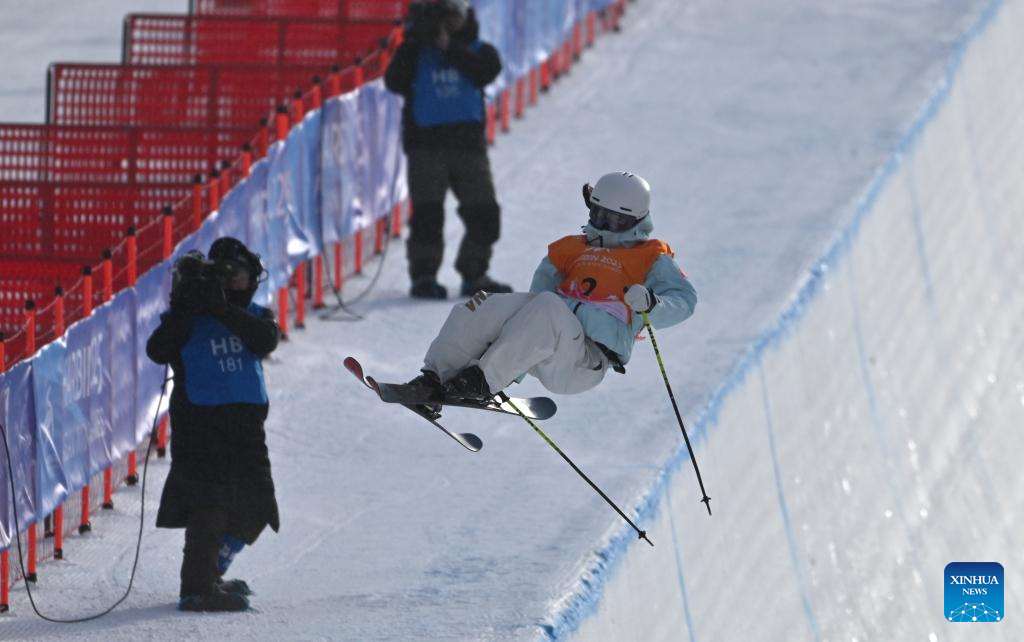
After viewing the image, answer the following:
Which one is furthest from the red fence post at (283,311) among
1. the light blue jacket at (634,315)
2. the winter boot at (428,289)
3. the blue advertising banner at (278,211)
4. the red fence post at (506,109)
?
the light blue jacket at (634,315)

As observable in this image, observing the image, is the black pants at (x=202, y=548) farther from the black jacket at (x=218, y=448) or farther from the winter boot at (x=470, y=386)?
the winter boot at (x=470, y=386)

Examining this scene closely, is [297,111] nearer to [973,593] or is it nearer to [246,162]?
[246,162]

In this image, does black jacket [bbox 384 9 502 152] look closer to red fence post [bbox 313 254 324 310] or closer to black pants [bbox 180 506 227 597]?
red fence post [bbox 313 254 324 310]

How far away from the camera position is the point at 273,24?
55.9ft

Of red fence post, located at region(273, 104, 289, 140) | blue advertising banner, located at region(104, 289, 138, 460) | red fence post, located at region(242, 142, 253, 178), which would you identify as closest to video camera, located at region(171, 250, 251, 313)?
blue advertising banner, located at region(104, 289, 138, 460)

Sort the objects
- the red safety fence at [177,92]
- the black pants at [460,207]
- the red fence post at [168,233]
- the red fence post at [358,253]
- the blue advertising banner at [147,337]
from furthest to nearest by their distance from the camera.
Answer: the red fence post at [358,253], the red safety fence at [177,92], the black pants at [460,207], the red fence post at [168,233], the blue advertising banner at [147,337]

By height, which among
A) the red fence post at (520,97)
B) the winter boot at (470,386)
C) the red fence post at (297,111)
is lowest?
the red fence post at (520,97)

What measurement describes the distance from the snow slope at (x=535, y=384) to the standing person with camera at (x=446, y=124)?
0.52 meters

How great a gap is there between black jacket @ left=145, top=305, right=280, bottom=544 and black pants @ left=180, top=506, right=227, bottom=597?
0.04 m

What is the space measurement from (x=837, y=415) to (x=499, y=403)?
564cm

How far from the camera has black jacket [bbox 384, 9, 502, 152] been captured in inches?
554

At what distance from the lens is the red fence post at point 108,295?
434 inches

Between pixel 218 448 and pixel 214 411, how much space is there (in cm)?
18

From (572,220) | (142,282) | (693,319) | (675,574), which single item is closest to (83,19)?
(572,220)
